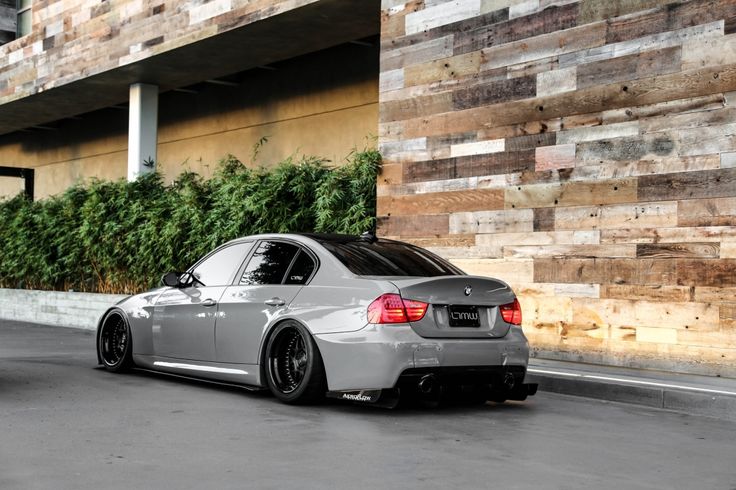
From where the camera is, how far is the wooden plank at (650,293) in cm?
988

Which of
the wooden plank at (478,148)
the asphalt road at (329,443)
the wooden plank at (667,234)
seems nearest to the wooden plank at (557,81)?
the wooden plank at (478,148)

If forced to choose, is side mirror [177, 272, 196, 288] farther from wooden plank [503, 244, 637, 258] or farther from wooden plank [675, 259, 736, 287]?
wooden plank [675, 259, 736, 287]

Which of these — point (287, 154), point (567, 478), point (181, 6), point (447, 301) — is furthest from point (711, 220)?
point (287, 154)

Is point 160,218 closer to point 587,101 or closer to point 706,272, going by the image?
point 587,101

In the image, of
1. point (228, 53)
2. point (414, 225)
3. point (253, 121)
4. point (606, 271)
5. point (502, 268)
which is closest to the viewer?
point (606, 271)

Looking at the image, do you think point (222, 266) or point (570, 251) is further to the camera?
point (570, 251)

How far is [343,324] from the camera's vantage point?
7.48 m

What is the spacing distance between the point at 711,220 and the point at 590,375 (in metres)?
1.93

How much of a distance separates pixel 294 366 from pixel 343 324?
27.2 inches

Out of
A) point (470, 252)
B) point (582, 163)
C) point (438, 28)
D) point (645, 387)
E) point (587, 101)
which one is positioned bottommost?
point (645, 387)

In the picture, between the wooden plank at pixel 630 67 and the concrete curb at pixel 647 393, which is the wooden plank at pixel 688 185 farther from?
the concrete curb at pixel 647 393

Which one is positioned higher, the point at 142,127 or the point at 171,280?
the point at 142,127

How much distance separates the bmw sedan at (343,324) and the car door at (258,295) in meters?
0.01

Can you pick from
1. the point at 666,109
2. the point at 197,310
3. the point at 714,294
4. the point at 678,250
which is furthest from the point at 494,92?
the point at 197,310
